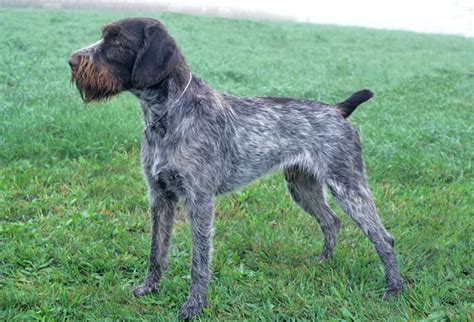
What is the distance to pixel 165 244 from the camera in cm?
487

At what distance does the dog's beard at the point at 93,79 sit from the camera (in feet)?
13.8

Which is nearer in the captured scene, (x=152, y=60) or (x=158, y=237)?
(x=152, y=60)

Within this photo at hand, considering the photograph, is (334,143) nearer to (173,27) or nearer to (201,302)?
(201,302)

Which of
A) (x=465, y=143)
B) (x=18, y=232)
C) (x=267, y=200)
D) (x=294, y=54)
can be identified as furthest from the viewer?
(x=294, y=54)

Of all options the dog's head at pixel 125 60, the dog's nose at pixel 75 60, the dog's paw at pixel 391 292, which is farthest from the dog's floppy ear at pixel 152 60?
the dog's paw at pixel 391 292

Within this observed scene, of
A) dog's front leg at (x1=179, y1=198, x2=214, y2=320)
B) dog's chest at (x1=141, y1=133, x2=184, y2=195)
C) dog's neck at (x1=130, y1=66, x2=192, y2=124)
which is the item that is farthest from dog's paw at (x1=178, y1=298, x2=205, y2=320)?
A: dog's neck at (x1=130, y1=66, x2=192, y2=124)

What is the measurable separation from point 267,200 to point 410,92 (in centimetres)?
1009

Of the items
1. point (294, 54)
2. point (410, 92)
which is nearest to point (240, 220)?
point (410, 92)

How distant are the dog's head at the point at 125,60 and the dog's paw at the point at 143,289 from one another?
168 cm

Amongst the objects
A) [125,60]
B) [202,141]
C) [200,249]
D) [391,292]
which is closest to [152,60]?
[125,60]

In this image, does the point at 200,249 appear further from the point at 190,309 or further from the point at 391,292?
the point at 391,292

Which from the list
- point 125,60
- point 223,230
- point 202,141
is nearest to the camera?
point 125,60

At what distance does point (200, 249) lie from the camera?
4.48 m

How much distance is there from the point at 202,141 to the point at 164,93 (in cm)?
50
